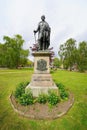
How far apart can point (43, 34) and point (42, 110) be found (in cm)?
519

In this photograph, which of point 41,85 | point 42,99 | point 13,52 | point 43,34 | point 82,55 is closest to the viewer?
point 42,99

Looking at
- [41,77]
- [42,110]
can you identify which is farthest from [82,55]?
[42,110]

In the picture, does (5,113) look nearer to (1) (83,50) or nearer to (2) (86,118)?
(2) (86,118)

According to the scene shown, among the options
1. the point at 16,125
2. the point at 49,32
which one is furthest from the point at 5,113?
the point at 49,32

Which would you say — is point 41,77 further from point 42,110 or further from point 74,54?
point 74,54

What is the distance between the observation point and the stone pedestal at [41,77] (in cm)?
804

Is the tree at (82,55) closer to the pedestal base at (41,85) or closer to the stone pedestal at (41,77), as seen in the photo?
the stone pedestal at (41,77)

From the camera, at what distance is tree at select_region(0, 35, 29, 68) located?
147ft

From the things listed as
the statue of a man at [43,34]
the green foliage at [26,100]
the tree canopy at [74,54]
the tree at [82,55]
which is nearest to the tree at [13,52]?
the tree canopy at [74,54]

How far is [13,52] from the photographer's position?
4547 centimetres

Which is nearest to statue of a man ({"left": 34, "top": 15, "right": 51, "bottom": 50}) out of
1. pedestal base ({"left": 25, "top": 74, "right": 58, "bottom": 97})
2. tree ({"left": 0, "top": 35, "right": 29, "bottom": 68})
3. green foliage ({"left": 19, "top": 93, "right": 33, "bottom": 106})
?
pedestal base ({"left": 25, "top": 74, "right": 58, "bottom": 97})

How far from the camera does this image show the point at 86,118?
6.26 metres

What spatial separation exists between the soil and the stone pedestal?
1.04m

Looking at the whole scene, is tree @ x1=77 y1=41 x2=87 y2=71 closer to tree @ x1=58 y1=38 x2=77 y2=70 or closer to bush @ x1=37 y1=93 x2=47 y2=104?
tree @ x1=58 y1=38 x2=77 y2=70
